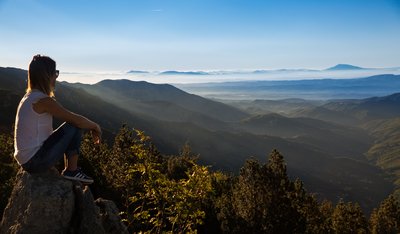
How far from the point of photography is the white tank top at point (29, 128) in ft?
29.9

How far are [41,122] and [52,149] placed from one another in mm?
699

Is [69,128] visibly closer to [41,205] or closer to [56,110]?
[56,110]

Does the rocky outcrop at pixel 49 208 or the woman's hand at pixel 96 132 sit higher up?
the woman's hand at pixel 96 132

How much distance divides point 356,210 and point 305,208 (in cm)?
1476

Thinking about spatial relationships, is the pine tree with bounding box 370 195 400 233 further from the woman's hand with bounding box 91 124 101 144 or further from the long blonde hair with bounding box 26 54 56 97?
the long blonde hair with bounding box 26 54 56 97

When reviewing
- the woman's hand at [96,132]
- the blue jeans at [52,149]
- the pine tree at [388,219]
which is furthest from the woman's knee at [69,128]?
the pine tree at [388,219]

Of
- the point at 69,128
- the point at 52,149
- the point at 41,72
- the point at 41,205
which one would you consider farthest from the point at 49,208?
the point at 41,72

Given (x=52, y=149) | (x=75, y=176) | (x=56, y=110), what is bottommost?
(x=75, y=176)

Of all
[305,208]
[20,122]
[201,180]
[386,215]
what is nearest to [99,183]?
[305,208]

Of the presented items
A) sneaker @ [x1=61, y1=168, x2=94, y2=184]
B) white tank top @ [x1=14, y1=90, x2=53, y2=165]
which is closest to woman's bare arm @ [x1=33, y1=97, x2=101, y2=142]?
white tank top @ [x1=14, y1=90, x2=53, y2=165]

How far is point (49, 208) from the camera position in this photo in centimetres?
969

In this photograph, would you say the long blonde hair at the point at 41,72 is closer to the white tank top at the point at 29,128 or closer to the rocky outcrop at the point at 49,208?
the white tank top at the point at 29,128

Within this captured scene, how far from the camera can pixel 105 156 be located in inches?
1735

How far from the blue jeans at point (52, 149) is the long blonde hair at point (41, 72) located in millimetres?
1049
